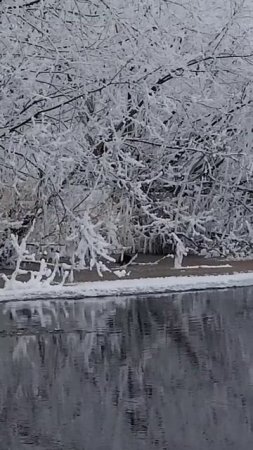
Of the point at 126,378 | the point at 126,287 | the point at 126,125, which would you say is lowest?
the point at 126,378

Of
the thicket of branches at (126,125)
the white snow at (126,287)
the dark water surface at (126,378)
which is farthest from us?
the thicket of branches at (126,125)

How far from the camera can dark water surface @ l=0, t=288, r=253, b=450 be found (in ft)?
24.4

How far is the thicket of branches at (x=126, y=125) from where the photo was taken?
21297 millimetres

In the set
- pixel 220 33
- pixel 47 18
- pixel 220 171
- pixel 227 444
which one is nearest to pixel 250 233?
pixel 220 171

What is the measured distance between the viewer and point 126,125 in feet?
82.7

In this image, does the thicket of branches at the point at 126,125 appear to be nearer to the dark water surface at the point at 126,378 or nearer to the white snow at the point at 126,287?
the white snow at the point at 126,287

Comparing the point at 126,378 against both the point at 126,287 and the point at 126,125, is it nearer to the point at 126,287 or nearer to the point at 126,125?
the point at 126,287

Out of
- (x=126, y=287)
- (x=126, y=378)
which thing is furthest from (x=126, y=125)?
(x=126, y=378)

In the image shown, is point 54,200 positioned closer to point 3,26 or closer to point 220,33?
point 3,26

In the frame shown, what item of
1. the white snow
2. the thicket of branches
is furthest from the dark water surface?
the thicket of branches

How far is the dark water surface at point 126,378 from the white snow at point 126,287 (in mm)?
1816

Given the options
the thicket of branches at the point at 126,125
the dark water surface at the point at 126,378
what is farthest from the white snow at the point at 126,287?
the thicket of branches at the point at 126,125

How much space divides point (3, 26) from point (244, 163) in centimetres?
995

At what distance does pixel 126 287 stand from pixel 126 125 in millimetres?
7488
